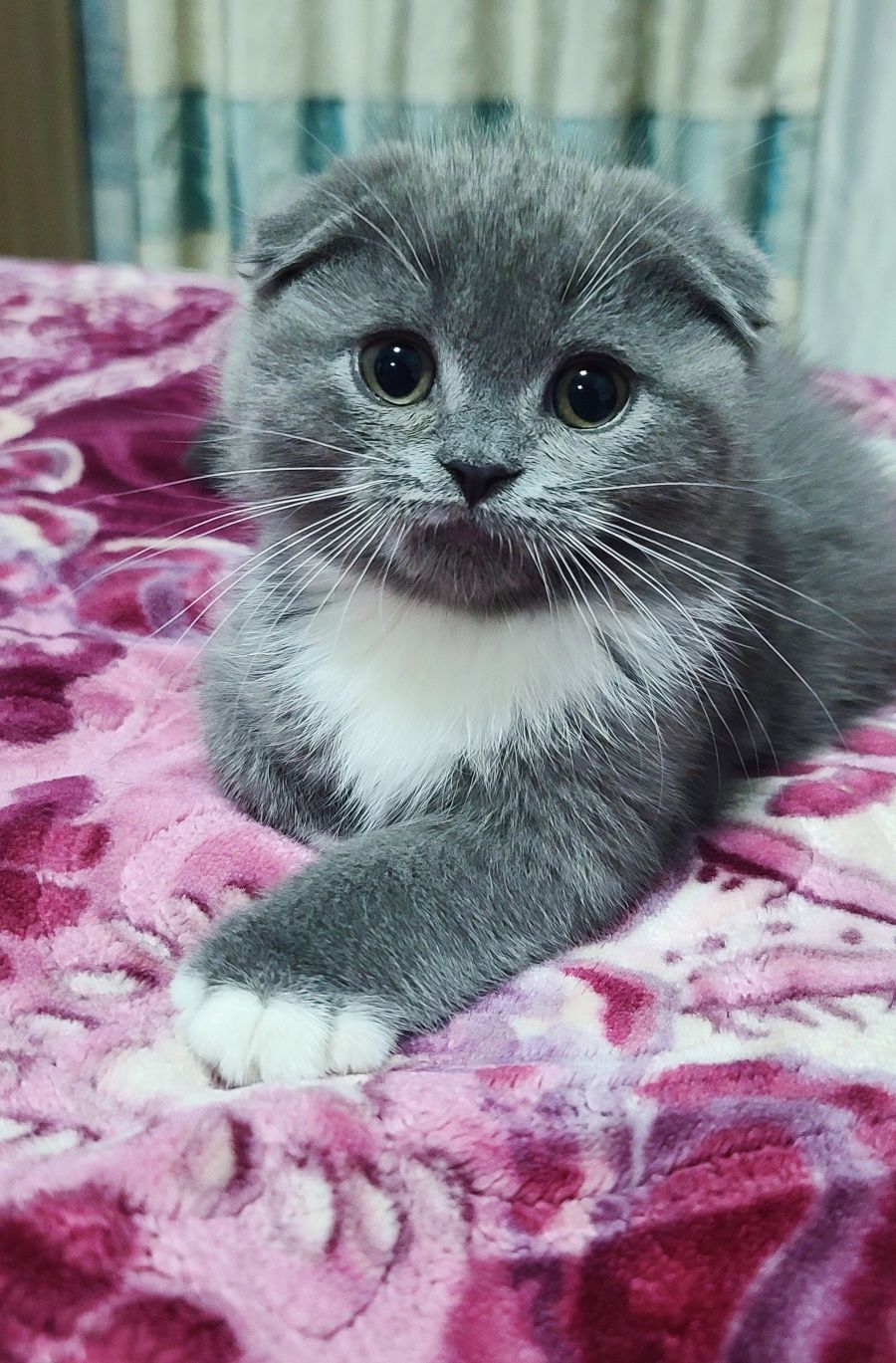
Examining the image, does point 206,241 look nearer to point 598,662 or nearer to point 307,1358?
point 598,662

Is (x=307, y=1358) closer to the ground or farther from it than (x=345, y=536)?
closer to the ground

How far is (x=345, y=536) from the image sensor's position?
0.82m

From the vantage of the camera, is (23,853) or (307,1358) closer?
(307,1358)

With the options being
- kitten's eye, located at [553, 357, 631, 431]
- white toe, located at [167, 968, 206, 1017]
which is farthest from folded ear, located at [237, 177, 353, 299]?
white toe, located at [167, 968, 206, 1017]

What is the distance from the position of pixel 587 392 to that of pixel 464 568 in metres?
0.15

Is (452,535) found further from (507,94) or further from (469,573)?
(507,94)

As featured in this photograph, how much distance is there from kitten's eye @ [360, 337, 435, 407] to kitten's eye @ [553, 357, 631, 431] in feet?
0.30

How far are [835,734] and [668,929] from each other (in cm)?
39

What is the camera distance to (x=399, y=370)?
0.79 m

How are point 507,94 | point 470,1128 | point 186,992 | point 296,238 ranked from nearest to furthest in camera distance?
point 470,1128 < point 186,992 < point 296,238 < point 507,94

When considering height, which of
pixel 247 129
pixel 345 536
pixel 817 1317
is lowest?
pixel 817 1317

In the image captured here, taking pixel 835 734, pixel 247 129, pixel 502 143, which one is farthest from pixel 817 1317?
pixel 247 129

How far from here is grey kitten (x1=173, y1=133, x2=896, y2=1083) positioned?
2.48 ft

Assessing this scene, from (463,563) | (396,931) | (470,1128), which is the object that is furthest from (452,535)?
(470,1128)
